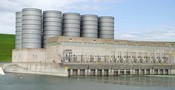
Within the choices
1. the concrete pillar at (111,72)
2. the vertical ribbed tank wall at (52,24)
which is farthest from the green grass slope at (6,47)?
the concrete pillar at (111,72)

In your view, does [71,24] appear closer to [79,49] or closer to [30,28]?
[30,28]

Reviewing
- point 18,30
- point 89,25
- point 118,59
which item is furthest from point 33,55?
point 118,59

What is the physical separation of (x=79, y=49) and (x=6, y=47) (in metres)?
87.0

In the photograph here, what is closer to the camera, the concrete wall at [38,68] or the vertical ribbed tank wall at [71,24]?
the concrete wall at [38,68]

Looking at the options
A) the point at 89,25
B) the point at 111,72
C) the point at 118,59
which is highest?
the point at 89,25

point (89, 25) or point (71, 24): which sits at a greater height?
point (71, 24)

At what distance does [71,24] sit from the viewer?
109 metres

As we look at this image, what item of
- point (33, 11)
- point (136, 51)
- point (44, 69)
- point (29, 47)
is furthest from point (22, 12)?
point (136, 51)

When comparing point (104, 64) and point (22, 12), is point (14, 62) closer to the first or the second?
point (22, 12)

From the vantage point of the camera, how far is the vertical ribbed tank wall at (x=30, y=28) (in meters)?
103

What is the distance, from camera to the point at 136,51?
343ft

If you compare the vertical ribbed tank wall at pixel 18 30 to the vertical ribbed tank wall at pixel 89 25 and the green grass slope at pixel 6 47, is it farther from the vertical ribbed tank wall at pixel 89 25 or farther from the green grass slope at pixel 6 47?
the green grass slope at pixel 6 47

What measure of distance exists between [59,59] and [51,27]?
54.4ft

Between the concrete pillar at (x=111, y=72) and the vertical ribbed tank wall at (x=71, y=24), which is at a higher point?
the vertical ribbed tank wall at (x=71, y=24)
